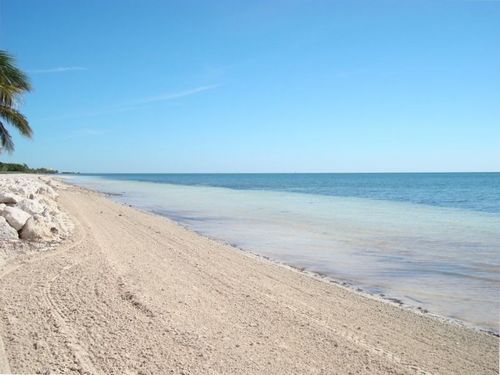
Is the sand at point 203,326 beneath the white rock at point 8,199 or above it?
beneath

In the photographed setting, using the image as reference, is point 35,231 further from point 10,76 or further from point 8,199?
point 10,76

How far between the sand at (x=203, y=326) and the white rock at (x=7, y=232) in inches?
45.0

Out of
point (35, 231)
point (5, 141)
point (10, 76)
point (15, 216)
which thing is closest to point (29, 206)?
point (15, 216)

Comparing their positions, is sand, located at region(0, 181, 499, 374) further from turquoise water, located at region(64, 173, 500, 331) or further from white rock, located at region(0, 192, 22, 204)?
white rock, located at region(0, 192, 22, 204)

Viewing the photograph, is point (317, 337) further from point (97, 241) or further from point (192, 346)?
point (97, 241)

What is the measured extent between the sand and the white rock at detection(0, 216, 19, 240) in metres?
1.14

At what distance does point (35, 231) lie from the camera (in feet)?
28.8

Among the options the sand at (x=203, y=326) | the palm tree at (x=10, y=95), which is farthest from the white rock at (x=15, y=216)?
the palm tree at (x=10, y=95)

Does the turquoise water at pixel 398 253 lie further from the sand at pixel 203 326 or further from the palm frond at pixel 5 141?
the palm frond at pixel 5 141

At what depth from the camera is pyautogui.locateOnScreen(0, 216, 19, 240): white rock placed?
8.43m

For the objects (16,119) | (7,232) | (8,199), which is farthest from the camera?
(16,119)

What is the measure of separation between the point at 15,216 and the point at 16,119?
8.83 metres

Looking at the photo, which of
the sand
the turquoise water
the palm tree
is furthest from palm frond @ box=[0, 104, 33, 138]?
the sand

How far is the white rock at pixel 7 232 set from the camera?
27.7 ft
